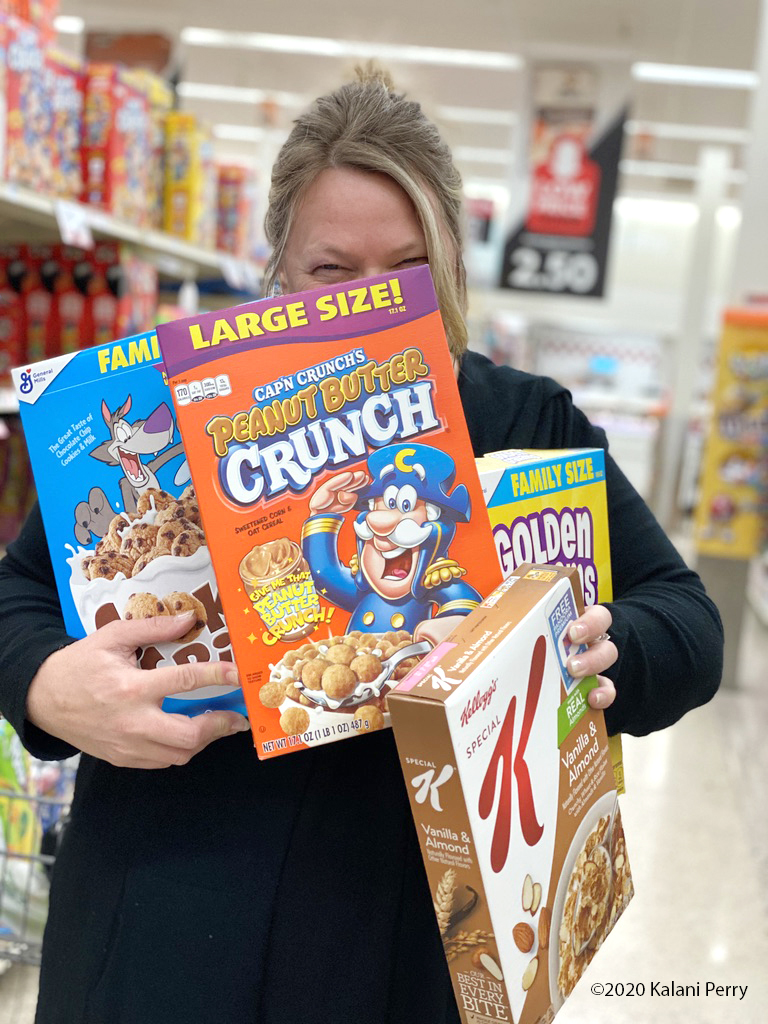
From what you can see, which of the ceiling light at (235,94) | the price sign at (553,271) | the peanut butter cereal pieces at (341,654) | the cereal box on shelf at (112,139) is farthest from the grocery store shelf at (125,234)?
the ceiling light at (235,94)

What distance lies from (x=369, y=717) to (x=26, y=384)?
0.41m

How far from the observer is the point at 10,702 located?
2.93ft

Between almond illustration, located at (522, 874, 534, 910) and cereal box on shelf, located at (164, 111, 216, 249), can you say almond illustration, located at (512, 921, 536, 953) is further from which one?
cereal box on shelf, located at (164, 111, 216, 249)

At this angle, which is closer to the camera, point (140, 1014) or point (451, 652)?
point (451, 652)

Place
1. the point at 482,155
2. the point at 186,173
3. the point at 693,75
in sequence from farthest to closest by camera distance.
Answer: the point at 482,155, the point at 693,75, the point at 186,173

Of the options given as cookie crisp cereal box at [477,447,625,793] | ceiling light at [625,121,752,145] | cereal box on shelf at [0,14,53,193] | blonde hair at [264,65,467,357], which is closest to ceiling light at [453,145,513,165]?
ceiling light at [625,121,752,145]

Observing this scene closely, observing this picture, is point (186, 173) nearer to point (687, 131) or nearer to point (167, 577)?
point (167, 577)

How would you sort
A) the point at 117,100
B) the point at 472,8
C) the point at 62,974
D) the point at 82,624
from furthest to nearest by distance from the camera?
1. the point at 472,8
2. the point at 117,100
3. the point at 62,974
4. the point at 82,624

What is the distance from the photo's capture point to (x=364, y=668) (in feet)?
2.58

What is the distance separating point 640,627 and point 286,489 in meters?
0.38

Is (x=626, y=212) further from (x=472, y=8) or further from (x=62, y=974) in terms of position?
(x=62, y=974)

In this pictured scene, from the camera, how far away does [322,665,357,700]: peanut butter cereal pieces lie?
782 mm

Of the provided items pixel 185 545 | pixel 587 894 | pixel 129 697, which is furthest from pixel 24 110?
pixel 587 894

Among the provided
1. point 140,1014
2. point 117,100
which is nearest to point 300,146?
point 140,1014
